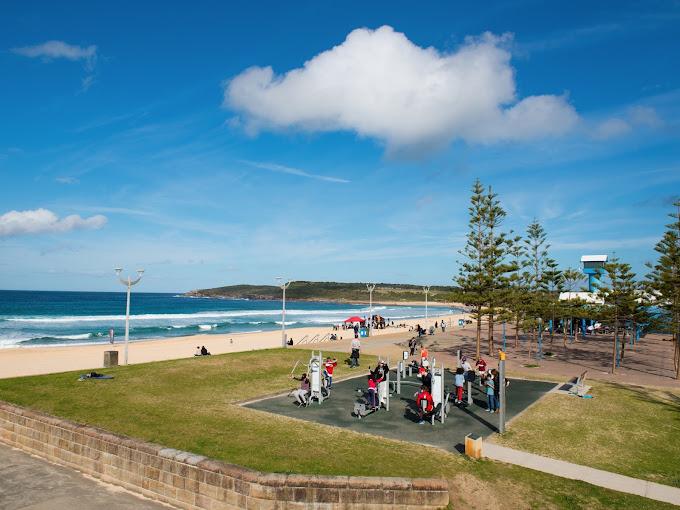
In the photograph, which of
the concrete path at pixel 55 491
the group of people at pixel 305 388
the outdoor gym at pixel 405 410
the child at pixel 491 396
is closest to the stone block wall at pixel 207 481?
the concrete path at pixel 55 491

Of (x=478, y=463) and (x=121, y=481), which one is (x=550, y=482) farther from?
(x=121, y=481)

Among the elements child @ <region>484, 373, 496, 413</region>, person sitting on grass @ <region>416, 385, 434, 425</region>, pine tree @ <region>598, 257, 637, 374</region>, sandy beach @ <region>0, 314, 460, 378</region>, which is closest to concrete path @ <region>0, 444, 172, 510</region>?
person sitting on grass @ <region>416, 385, 434, 425</region>

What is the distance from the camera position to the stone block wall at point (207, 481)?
8359mm

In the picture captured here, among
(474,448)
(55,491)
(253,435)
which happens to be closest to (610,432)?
(474,448)

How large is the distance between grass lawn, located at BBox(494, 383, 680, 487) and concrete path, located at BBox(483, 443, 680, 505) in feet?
1.29

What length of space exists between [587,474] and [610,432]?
12.8ft

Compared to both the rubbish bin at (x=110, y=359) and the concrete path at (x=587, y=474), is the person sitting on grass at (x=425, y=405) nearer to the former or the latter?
the concrete path at (x=587, y=474)

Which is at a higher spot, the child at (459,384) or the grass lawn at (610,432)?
the child at (459,384)

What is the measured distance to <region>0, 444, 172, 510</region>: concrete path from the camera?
909 cm

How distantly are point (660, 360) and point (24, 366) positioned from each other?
136 ft

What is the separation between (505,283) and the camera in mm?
29734

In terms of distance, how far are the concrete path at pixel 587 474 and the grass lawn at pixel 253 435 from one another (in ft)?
1.27

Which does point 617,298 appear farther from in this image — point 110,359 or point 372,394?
point 110,359

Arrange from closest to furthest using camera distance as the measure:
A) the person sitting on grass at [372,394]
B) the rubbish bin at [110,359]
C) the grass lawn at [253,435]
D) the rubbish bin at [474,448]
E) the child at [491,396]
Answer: the grass lawn at [253,435] → the rubbish bin at [474,448] → the person sitting on grass at [372,394] → the child at [491,396] → the rubbish bin at [110,359]
